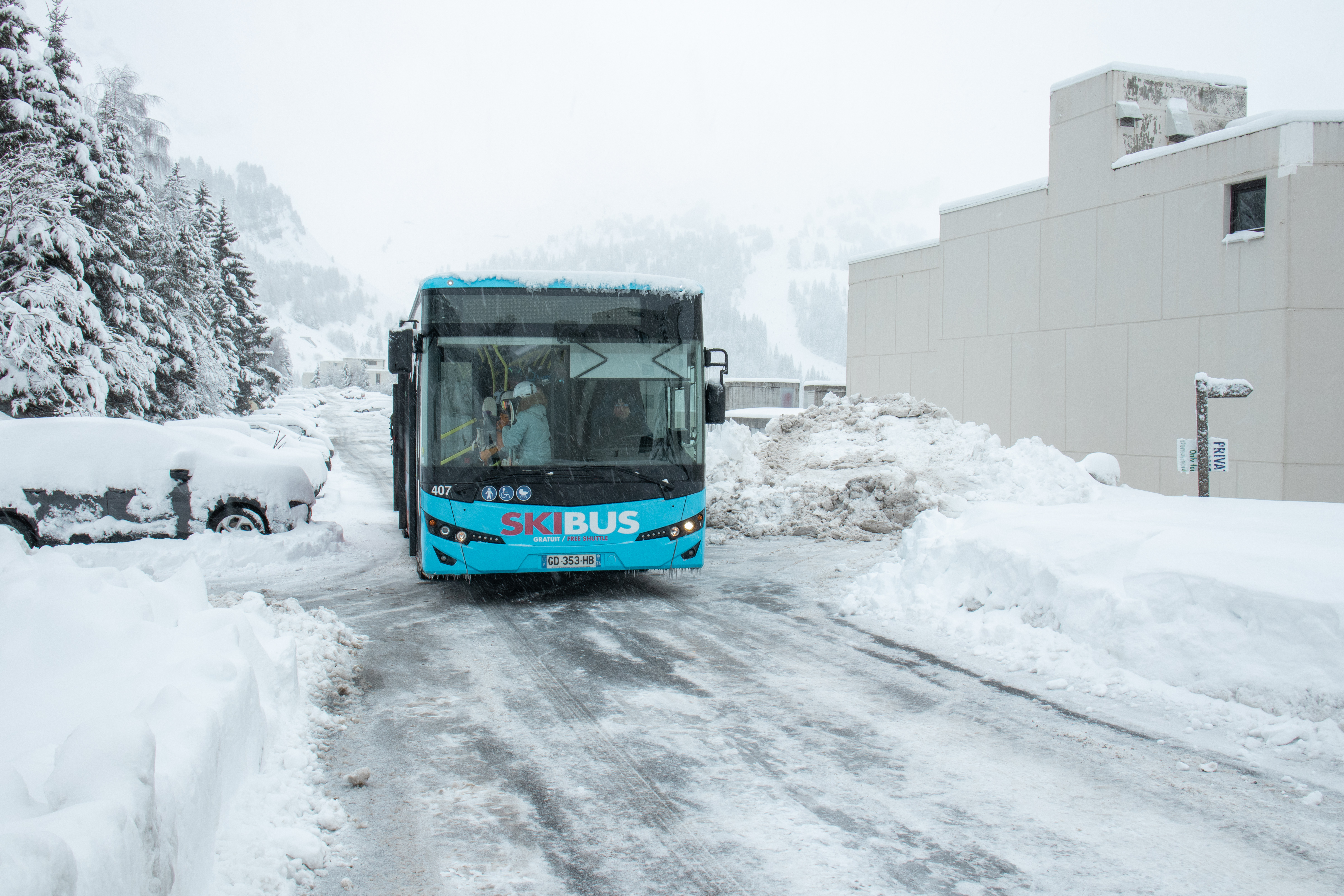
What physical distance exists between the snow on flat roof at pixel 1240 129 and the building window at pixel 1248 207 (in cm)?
96

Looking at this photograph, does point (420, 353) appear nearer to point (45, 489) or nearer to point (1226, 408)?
point (45, 489)

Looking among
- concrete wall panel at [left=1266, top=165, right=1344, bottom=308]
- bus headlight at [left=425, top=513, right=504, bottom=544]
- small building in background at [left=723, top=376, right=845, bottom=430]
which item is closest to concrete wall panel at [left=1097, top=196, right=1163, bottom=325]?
concrete wall panel at [left=1266, top=165, right=1344, bottom=308]

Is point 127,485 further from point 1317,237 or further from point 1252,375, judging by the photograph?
point 1317,237

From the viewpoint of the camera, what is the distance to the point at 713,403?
883 centimetres

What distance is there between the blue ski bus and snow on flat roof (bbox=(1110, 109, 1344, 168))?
47.6 ft

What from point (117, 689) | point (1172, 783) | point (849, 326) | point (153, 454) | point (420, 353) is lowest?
point (1172, 783)

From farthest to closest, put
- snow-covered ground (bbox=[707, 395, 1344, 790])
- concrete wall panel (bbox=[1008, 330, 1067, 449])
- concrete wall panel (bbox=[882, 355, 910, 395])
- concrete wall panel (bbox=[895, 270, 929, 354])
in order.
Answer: concrete wall panel (bbox=[882, 355, 910, 395]), concrete wall panel (bbox=[895, 270, 929, 354]), concrete wall panel (bbox=[1008, 330, 1067, 449]), snow-covered ground (bbox=[707, 395, 1344, 790])

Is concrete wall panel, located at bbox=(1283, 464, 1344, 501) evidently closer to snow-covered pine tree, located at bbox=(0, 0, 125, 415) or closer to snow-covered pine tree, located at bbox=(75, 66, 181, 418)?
snow-covered pine tree, located at bbox=(0, 0, 125, 415)

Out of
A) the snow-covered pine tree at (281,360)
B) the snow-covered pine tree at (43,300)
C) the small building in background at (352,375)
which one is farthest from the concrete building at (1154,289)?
the small building in background at (352,375)

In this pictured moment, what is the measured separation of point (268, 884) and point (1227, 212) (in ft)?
65.5

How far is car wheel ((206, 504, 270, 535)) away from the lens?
1141cm

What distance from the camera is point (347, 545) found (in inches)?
487

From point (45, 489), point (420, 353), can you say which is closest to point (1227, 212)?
point (420, 353)

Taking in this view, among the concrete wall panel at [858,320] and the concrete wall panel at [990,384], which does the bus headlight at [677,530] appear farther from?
the concrete wall panel at [858,320]
